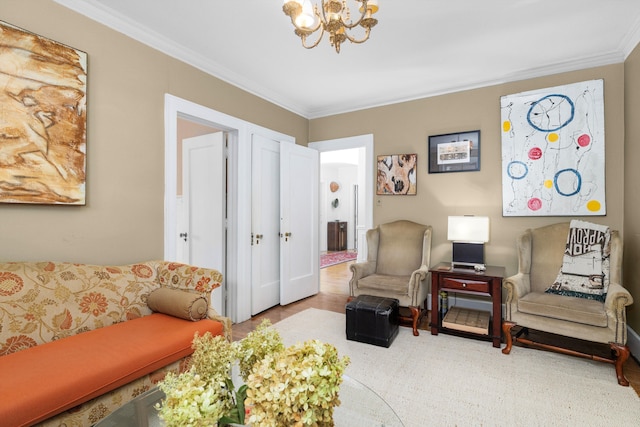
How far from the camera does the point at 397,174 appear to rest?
407 cm

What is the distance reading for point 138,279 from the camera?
235cm

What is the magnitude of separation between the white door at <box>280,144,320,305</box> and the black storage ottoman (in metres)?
1.31

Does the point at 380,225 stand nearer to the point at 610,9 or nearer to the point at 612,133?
the point at 612,133

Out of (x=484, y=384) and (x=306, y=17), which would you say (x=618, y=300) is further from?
(x=306, y=17)

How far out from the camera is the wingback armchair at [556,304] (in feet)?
7.30

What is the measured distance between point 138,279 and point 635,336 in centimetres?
407

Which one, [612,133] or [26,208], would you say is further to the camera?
Result: [612,133]

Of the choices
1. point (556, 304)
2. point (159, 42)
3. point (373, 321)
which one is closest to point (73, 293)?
point (159, 42)

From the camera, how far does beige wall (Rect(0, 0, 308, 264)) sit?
2.03 m

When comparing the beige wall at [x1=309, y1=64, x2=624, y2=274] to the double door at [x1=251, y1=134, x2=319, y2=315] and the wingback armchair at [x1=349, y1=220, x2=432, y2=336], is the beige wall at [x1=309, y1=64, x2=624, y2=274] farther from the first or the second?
the double door at [x1=251, y1=134, x2=319, y2=315]

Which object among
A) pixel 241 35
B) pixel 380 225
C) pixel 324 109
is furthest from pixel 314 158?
pixel 241 35

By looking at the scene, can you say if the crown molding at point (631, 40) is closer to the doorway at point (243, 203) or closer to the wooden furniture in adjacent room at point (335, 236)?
the doorway at point (243, 203)

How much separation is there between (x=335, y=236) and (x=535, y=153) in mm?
6461

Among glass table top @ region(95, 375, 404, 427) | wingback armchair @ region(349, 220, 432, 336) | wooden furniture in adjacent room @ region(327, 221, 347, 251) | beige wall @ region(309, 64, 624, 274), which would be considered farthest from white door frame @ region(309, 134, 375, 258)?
wooden furniture in adjacent room @ region(327, 221, 347, 251)
